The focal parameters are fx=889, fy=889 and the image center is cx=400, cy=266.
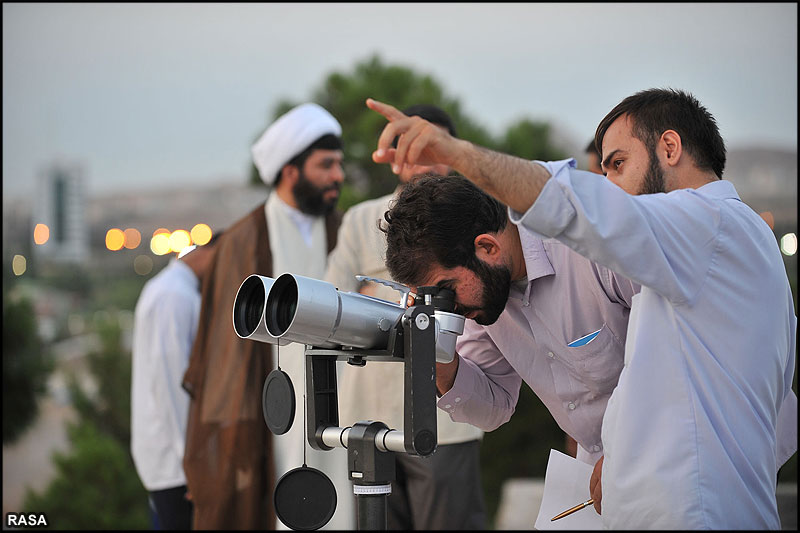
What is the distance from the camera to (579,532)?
1.81 m

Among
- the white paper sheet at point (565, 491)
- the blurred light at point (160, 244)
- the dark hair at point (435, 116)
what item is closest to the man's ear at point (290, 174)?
the dark hair at point (435, 116)

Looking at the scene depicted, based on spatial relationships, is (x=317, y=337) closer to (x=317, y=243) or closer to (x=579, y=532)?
(x=579, y=532)

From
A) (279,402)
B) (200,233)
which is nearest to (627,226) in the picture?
(279,402)

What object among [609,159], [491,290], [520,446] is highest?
[609,159]

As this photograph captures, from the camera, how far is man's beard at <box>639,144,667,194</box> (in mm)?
1659

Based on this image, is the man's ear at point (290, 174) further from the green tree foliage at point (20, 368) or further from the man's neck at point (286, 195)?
the green tree foliage at point (20, 368)

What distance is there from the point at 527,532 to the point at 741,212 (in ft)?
9.39

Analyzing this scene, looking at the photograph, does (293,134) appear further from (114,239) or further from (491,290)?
(114,239)

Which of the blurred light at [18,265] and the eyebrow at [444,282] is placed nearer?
the eyebrow at [444,282]

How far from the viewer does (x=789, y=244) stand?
3834mm

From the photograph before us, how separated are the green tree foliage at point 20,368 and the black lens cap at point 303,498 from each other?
14.8ft

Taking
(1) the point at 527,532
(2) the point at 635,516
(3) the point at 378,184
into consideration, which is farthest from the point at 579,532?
(3) the point at 378,184

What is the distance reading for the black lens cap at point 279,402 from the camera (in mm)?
1626

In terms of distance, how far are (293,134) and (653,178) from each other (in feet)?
7.26
